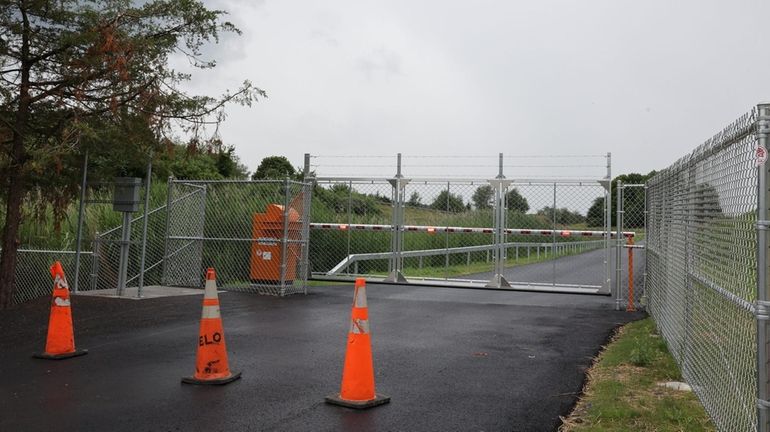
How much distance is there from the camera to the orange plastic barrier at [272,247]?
537 inches

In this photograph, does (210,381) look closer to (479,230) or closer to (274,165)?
(479,230)

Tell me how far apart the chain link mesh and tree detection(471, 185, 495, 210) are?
22.2ft

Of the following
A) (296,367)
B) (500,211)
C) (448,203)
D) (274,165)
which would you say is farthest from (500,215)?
(274,165)

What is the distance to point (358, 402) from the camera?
5.36 meters

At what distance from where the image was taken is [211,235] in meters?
16.1

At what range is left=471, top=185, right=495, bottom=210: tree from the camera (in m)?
14.0

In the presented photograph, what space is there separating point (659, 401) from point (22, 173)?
9.22m

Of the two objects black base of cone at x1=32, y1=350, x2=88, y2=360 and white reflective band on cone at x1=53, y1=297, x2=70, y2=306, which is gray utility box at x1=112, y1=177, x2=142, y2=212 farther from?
black base of cone at x1=32, y1=350, x2=88, y2=360

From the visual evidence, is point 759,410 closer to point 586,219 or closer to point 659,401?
point 659,401

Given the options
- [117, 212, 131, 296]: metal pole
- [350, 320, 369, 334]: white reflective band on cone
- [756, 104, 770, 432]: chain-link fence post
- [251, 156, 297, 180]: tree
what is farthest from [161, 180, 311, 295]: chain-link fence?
[251, 156, 297, 180]: tree

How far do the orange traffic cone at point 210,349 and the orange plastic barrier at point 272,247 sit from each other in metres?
7.22

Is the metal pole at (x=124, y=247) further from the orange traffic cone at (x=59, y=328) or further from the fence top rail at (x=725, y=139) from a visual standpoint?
the fence top rail at (x=725, y=139)

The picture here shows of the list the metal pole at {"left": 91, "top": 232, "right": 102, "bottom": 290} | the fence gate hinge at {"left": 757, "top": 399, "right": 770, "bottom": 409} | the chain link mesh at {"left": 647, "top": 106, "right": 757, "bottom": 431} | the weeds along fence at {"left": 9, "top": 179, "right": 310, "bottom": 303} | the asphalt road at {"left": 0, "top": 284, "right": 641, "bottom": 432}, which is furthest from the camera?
the weeds along fence at {"left": 9, "top": 179, "right": 310, "bottom": 303}

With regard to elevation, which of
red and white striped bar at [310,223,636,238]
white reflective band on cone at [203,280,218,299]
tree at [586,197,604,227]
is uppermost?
tree at [586,197,604,227]
